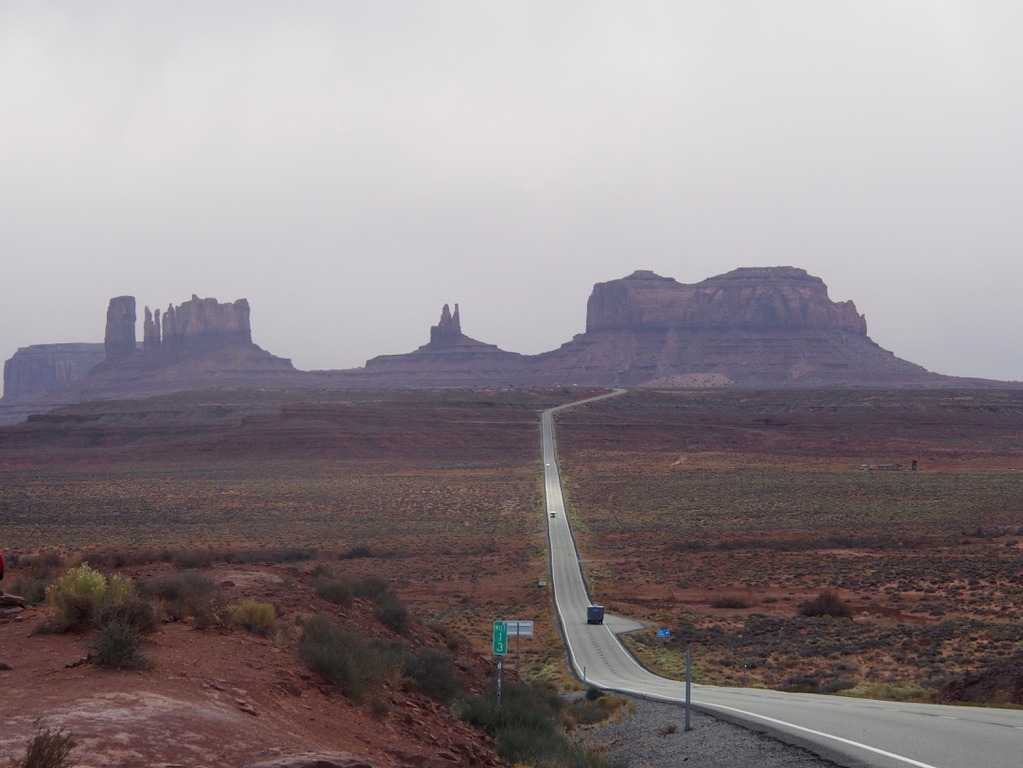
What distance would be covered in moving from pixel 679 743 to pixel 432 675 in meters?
3.51

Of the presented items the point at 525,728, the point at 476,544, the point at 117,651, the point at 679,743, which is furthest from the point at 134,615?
the point at 476,544

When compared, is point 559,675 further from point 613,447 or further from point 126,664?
point 613,447

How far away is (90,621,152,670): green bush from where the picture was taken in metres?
9.86

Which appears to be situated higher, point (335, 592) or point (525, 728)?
point (335, 592)

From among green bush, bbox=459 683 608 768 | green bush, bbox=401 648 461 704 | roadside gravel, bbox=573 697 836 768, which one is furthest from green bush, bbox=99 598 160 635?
roadside gravel, bbox=573 697 836 768

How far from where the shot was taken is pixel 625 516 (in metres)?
57.2

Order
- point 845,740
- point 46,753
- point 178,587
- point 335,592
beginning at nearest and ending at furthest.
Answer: point 46,753
point 845,740
point 178,587
point 335,592

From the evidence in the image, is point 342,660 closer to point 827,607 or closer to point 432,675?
point 432,675

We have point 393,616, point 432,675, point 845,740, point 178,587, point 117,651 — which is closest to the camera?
point 117,651

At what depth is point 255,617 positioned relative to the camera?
43.3 ft

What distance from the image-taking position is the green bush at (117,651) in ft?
32.3

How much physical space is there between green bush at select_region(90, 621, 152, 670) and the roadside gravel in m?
6.10

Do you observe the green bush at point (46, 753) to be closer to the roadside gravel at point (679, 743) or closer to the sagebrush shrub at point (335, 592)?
the roadside gravel at point (679, 743)

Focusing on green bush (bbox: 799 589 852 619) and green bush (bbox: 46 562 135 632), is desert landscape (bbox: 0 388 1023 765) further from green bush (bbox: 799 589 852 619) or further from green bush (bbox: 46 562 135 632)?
green bush (bbox: 46 562 135 632)
